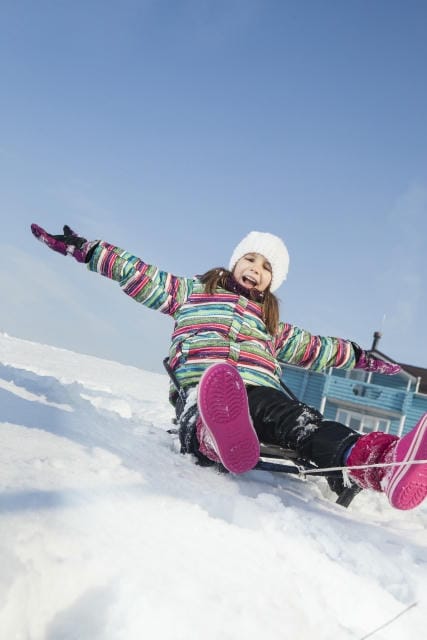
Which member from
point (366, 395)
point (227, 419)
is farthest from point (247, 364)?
point (366, 395)

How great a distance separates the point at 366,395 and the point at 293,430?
59.0 feet

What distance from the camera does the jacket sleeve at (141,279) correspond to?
10.6 ft

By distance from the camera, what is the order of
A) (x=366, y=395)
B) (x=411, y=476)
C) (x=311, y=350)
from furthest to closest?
(x=366, y=395) < (x=311, y=350) < (x=411, y=476)

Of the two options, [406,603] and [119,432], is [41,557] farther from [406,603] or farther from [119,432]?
[119,432]

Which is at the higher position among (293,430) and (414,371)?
(414,371)

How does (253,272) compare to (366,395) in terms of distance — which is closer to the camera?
(253,272)

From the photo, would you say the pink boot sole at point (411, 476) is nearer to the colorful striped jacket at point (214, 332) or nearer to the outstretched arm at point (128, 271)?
the colorful striped jacket at point (214, 332)

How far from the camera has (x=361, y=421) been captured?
1909 cm

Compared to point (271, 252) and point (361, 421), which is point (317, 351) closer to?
point (271, 252)

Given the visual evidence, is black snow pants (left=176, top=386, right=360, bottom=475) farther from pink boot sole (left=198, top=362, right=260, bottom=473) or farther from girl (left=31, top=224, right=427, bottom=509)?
pink boot sole (left=198, top=362, right=260, bottom=473)

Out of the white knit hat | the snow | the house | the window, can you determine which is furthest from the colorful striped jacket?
the window

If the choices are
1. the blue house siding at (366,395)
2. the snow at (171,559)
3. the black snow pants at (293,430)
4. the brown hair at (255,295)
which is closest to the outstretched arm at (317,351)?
the brown hair at (255,295)

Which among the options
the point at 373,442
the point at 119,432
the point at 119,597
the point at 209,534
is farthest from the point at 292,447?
the point at 119,597

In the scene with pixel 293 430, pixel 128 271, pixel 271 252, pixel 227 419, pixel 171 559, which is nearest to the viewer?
pixel 171 559
